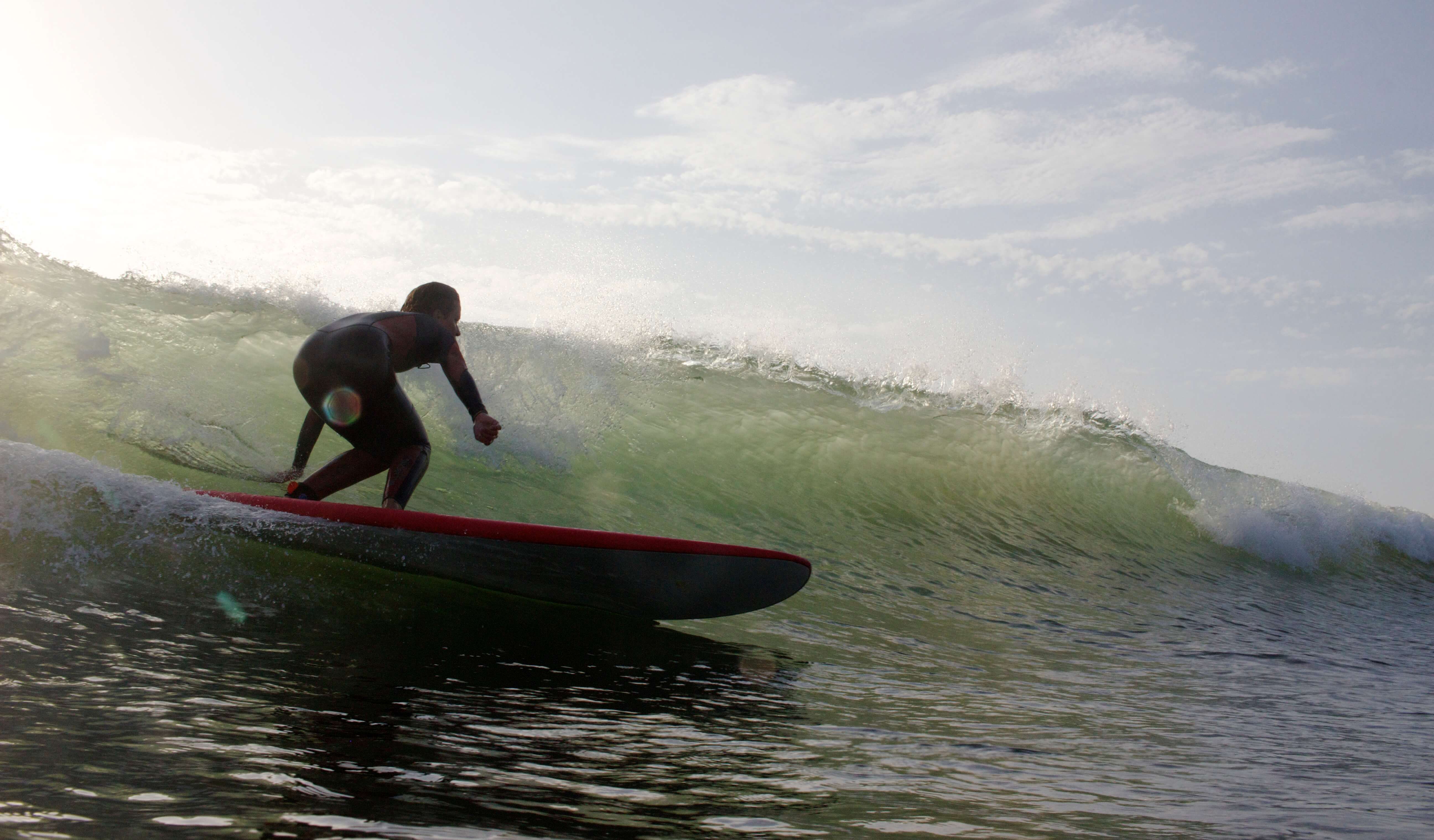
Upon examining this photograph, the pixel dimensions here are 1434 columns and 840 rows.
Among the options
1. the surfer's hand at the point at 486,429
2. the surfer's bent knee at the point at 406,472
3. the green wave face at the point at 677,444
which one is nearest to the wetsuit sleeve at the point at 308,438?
the surfer's bent knee at the point at 406,472

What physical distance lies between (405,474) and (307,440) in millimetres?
455

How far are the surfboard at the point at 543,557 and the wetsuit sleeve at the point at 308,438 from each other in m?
0.40

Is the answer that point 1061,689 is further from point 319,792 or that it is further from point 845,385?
point 845,385

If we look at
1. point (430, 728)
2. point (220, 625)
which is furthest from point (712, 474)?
point (430, 728)

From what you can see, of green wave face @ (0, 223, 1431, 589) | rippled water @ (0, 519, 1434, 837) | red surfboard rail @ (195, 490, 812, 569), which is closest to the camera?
rippled water @ (0, 519, 1434, 837)

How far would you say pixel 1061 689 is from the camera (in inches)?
143

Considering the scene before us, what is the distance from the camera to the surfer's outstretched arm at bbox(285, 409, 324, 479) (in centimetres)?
401

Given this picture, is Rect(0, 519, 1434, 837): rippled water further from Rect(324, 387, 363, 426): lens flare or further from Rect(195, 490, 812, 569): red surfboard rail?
Rect(324, 387, 363, 426): lens flare

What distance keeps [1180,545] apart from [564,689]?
8.65m

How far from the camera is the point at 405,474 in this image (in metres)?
4.00

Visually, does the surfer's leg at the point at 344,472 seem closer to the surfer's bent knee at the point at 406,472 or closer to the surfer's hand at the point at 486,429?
the surfer's bent knee at the point at 406,472

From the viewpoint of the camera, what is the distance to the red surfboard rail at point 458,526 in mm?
3410

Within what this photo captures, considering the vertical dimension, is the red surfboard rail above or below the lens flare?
below

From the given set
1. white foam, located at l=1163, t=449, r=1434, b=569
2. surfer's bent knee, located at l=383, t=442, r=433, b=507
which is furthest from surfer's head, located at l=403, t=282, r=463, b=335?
white foam, located at l=1163, t=449, r=1434, b=569
